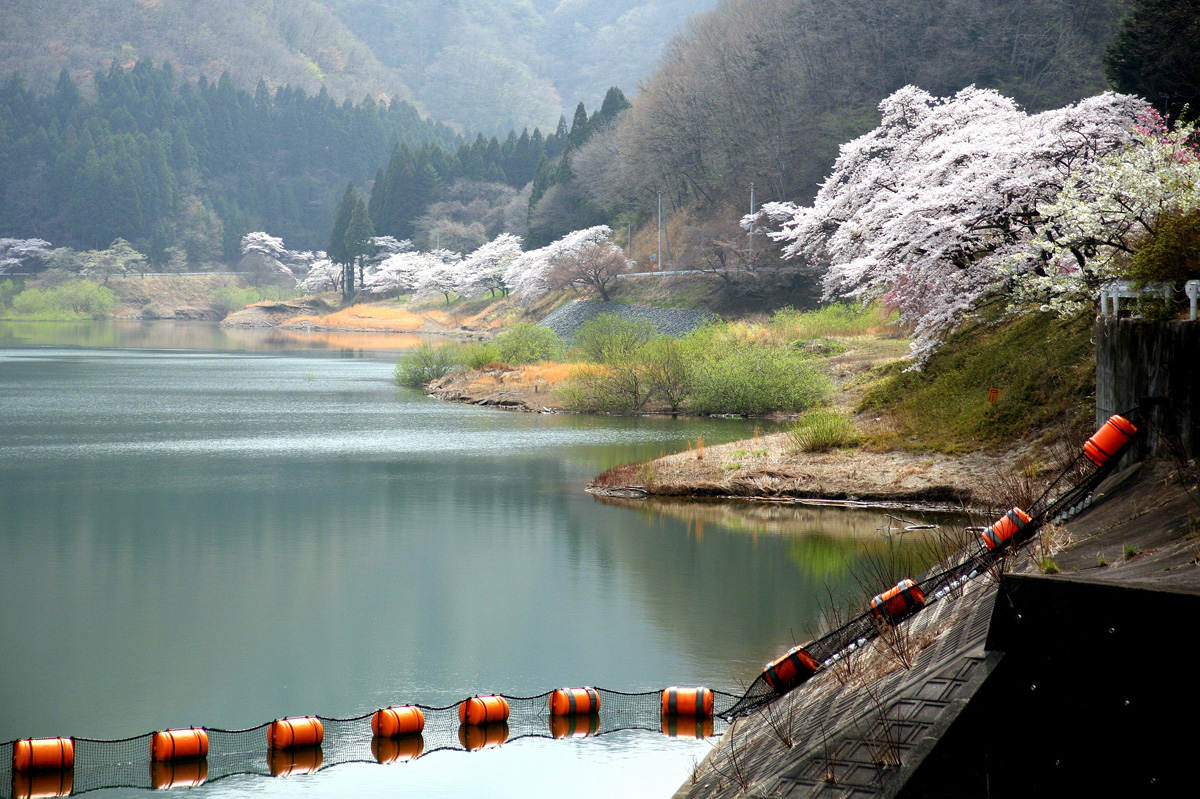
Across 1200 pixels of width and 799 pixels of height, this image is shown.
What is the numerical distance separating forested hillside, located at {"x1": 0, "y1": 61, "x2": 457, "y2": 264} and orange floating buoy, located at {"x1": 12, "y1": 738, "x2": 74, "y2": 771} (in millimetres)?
133192

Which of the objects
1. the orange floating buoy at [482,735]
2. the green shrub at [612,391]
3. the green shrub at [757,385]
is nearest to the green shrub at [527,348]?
the green shrub at [612,391]

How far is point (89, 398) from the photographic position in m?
38.3

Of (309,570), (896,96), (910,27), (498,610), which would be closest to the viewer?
(498,610)

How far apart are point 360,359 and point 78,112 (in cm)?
10971

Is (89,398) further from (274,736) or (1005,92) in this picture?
(1005,92)

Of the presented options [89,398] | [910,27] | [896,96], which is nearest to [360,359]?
[89,398]

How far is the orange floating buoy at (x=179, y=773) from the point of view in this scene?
864cm

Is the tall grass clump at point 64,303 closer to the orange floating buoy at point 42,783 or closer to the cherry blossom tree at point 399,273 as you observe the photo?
the cherry blossom tree at point 399,273

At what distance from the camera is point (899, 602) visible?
32.5ft

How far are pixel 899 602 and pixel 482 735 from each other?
3.97m

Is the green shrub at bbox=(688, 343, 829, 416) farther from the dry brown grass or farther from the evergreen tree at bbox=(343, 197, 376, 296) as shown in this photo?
the evergreen tree at bbox=(343, 197, 376, 296)

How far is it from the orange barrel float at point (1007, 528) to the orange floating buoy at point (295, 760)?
20.7 ft

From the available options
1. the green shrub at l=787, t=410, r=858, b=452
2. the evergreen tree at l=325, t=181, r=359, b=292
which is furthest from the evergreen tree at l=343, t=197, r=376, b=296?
the green shrub at l=787, t=410, r=858, b=452

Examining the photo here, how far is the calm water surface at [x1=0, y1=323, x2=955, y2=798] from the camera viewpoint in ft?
32.8
